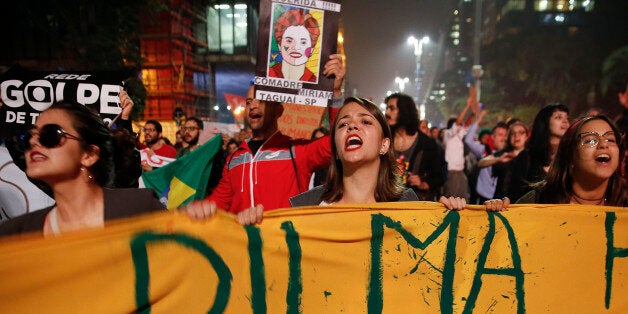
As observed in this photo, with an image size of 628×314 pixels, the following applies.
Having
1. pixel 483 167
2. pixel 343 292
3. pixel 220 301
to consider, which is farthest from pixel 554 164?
pixel 483 167

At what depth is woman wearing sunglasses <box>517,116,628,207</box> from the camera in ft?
7.64

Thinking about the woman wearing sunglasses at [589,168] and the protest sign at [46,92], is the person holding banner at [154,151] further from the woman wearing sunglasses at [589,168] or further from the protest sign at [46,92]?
the woman wearing sunglasses at [589,168]

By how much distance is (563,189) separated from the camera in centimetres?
244

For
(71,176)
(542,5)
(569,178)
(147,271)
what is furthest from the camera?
(542,5)

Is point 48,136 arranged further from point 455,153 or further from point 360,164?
point 455,153

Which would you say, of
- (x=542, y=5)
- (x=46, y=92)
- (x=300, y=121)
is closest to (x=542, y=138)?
(x=46, y=92)

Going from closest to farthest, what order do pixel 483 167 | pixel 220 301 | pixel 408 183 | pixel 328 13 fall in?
pixel 220 301, pixel 328 13, pixel 408 183, pixel 483 167

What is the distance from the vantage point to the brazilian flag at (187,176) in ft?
10.5

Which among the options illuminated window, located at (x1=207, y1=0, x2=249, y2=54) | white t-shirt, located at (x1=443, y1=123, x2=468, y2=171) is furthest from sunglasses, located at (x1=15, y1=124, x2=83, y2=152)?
illuminated window, located at (x1=207, y1=0, x2=249, y2=54)

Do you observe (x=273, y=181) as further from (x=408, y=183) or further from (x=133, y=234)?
(x=408, y=183)

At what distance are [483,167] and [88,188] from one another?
15.7 feet

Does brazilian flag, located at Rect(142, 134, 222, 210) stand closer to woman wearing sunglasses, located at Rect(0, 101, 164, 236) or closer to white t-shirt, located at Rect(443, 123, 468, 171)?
woman wearing sunglasses, located at Rect(0, 101, 164, 236)

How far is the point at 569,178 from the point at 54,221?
8.88 feet

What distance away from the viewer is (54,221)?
1941 mm
